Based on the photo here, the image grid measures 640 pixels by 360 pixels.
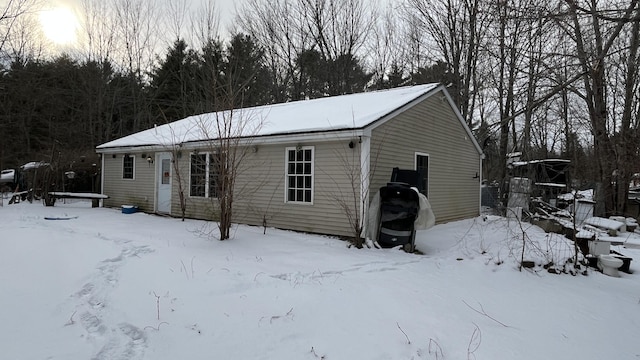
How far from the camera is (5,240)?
260 inches

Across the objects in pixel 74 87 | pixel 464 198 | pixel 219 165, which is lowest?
pixel 464 198

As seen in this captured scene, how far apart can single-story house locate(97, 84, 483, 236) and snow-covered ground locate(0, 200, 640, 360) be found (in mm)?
1843

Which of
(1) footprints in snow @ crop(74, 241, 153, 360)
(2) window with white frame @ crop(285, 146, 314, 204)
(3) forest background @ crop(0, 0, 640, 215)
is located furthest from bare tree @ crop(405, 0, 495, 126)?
(1) footprints in snow @ crop(74, 241, 153, 360)

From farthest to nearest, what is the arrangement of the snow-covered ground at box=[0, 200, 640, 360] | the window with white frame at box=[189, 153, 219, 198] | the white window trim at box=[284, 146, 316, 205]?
the window with white frame at box=[189, 153, 219, 198]
the white window trim at box=[284, 146, 316, 205]
the snow-covered ground at box=[0, 200, 640, 360]

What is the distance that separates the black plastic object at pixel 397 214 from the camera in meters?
7.35

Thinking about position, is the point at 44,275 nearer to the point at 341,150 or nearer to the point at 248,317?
the point at 248,317

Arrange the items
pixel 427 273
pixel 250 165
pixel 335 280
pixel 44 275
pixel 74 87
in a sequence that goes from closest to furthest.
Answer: pixel 44 275 → pixel 335 280 → pixel 427 273 → pixel 250 165 → pixel 74 87

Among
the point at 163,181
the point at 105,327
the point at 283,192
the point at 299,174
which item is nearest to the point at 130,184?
the point at 163,181

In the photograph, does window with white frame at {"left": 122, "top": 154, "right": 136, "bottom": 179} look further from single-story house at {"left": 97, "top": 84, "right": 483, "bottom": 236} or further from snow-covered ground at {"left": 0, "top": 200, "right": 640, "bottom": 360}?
snow-covered ground at {"left": 0, "top": 200, "right": 640, "bottom": 360}

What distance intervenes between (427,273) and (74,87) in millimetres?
24715

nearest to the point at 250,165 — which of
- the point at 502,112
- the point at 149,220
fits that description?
the point at 149,220

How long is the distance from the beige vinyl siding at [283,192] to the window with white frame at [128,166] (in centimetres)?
421

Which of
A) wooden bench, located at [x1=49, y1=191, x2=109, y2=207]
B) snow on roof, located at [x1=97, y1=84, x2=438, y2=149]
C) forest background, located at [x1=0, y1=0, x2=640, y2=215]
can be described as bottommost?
wooden bench, located at [x1=49, y1=191, x2=109, y2=207]

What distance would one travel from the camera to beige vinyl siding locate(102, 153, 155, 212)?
1278cm
